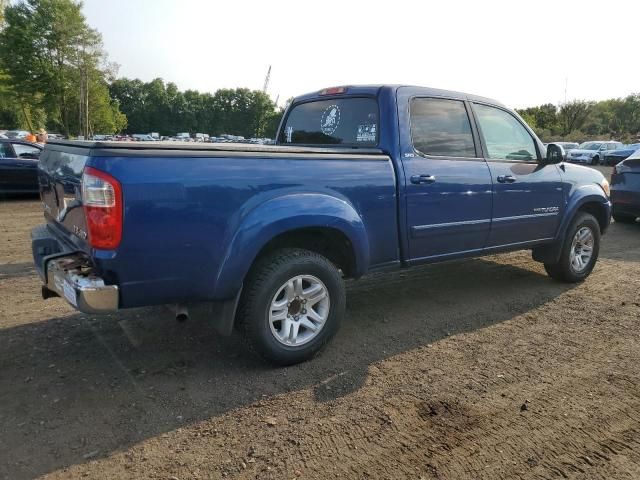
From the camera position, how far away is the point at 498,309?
189 inches

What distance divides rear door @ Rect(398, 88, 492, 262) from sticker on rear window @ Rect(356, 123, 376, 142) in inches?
9.5

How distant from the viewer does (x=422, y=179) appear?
4047mm

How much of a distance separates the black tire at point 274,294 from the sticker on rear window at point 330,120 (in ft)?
5.04

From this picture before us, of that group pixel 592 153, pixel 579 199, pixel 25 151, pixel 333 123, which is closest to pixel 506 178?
pixel 579 199

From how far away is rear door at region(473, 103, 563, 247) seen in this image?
4.73 m

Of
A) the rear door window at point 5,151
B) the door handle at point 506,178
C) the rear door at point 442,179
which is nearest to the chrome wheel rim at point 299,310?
the rear door at point 442,179

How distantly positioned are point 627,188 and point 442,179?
6.79m

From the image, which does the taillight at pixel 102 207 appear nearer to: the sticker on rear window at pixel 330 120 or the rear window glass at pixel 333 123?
the rear window glass at pixel 333 123

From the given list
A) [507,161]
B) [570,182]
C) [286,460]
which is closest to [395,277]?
[507,161]

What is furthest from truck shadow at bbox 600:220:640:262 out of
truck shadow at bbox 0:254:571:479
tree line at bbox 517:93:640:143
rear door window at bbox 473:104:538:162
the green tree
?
the green tree

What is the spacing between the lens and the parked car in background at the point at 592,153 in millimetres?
32906

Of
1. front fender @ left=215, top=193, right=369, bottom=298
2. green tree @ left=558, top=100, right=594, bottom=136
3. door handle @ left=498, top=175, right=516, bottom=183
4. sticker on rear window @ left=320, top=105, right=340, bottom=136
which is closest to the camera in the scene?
front fender @ left=215, top=193, right=369, bottom=298

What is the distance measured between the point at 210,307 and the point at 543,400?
86.8 inches

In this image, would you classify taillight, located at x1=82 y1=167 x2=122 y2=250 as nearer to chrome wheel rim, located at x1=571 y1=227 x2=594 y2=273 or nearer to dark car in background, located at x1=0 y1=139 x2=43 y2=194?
chrome wheel rim, located at x1=571 y1=227 x2=594 y2=273
